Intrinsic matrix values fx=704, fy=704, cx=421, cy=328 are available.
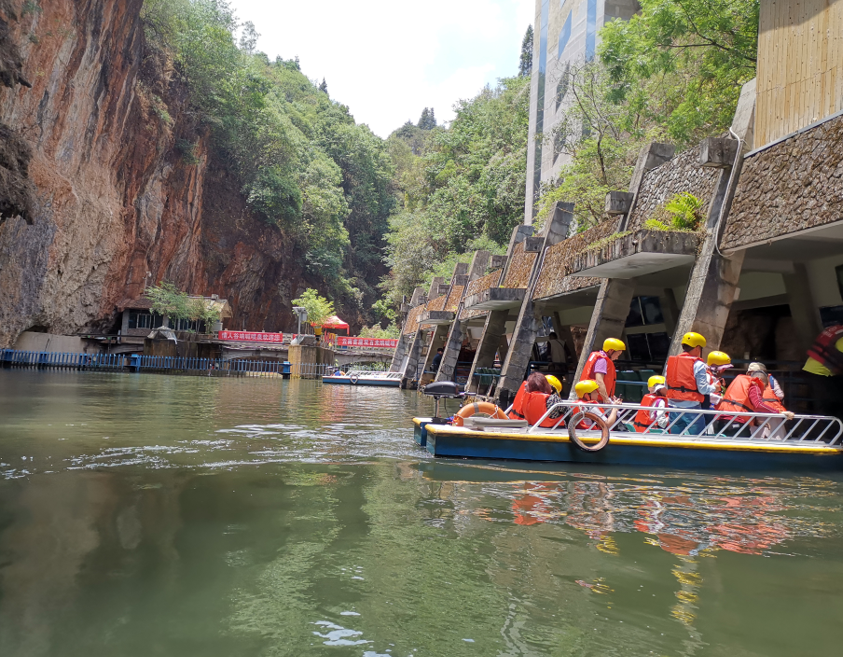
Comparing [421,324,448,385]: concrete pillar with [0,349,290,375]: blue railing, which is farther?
[0,349,290,375]: blue railing

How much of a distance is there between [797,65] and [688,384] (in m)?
6.00

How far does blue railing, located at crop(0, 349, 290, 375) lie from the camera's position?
39000mm

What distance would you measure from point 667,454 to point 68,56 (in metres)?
35.5

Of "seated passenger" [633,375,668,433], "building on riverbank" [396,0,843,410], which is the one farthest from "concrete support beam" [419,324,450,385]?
"seated passenger" [633,375,668,433]

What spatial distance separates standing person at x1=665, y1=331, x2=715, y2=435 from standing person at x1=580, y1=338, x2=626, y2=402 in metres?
0.84

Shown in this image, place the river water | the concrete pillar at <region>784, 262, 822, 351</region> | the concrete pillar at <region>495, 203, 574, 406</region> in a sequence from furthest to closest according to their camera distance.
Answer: the concrete pillar at <region>495, 203, 574, 406</region>, the concrete pillar at <region>784, 262, 822, 351</region>, the river water

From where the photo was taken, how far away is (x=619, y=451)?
9.09 metres

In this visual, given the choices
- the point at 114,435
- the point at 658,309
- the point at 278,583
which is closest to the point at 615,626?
the point at 278,583

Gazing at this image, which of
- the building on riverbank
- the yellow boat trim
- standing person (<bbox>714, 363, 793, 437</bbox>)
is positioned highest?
the building on riverbank

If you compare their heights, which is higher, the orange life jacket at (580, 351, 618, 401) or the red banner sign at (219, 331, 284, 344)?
the red banner sign at (219, 331, 284, 344)

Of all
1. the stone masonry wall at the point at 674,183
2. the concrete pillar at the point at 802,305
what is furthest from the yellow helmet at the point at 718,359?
the concrete pillar at the point at 802,305

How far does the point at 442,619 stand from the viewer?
3.41m

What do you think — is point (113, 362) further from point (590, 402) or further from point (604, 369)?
point (590, 402)

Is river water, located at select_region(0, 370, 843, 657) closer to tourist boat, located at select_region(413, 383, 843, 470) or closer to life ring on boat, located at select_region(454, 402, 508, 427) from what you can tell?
tourist boat, located at select_region(413, 383, 843, 470)
